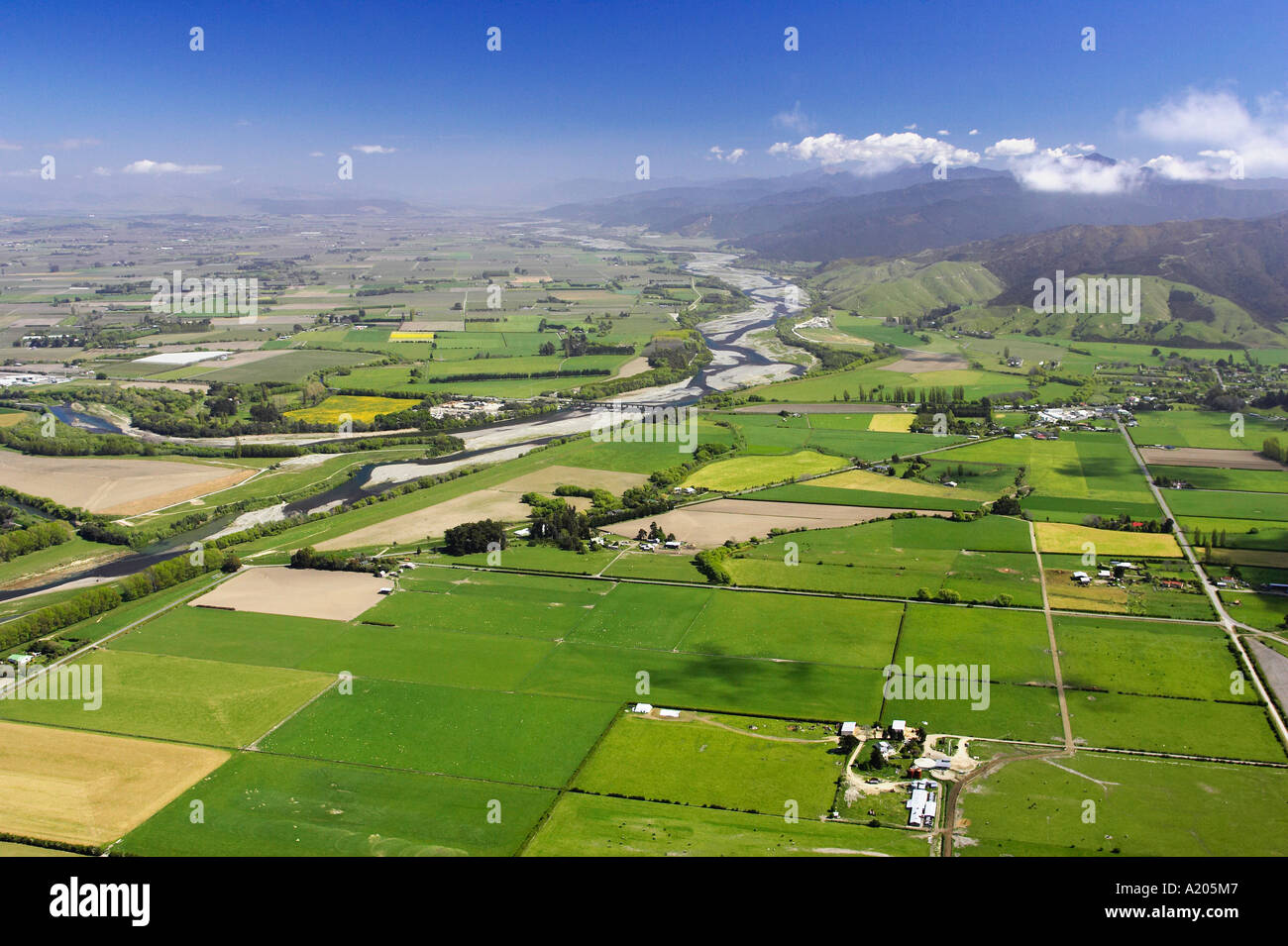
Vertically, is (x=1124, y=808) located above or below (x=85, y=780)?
above

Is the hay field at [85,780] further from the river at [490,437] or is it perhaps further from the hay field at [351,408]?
the hay field at [351,408]

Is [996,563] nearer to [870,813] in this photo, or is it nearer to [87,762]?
[870,813]

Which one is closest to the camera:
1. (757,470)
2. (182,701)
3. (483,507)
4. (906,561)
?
(182,701)

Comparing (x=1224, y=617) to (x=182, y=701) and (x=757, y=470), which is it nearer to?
(x=757, y=470)

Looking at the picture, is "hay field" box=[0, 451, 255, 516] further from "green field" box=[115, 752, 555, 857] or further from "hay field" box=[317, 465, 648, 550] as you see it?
"green field" box=[115, 752, 555, 857]

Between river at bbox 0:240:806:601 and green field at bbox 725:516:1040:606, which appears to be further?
river at bbox 0:240:806:601

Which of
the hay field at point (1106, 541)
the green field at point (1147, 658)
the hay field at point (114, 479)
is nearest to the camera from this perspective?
the green field at point (1147, 658)

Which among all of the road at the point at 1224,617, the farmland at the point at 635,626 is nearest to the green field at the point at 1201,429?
the farmland at the point at 635,626

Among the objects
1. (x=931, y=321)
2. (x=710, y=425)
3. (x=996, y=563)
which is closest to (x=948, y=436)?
(x=710, y=425)

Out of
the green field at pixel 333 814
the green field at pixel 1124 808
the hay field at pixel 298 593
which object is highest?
the hay field at pixel 298 593

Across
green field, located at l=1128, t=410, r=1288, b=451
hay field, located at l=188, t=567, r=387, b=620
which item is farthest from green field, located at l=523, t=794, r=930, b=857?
green field, located at l=1128, t=410, r=1288, b=451

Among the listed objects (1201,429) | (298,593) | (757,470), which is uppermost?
(1201,429)

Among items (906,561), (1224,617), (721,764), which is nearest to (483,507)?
(906,561)
